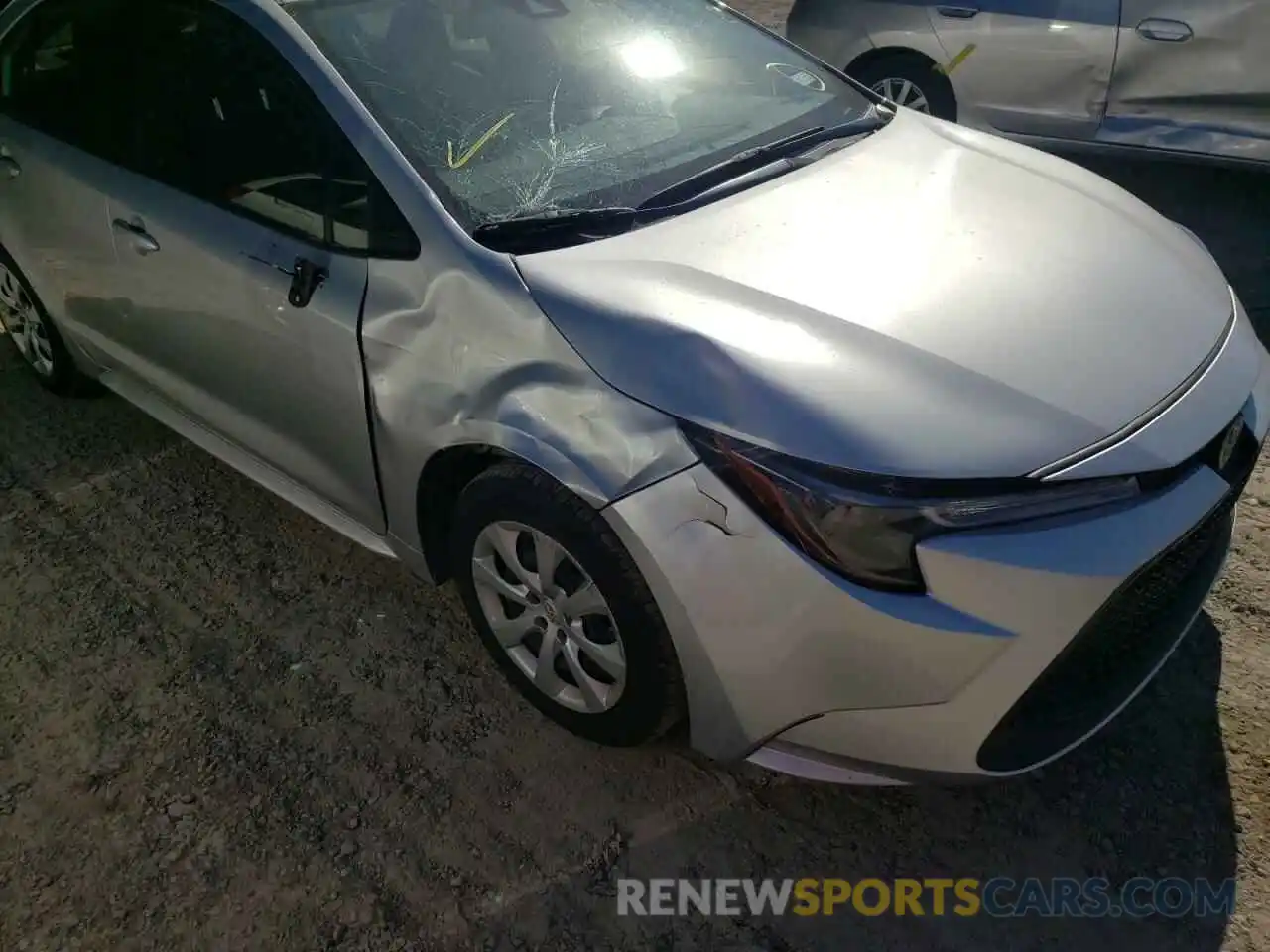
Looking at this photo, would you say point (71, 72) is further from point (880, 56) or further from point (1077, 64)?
point (1077, 64)

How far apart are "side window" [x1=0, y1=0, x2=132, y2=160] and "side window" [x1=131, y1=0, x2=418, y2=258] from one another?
139 millimetres

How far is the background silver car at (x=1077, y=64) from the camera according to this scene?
14.5 ft

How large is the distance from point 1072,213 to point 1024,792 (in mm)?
1353

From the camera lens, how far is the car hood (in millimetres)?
1858

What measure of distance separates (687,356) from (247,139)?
138 centimetres

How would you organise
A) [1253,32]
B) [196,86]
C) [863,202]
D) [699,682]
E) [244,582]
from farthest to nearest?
[1253,32], [244,582], [196,86], [863,202], [699,682]

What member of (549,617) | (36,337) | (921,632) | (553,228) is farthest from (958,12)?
(36,337)

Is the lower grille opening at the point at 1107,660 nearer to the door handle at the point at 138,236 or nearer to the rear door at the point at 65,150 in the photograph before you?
the door handle at the point at 138,236

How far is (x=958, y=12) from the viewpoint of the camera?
193 inches

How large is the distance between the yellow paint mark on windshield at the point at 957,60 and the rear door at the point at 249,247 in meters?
3.57

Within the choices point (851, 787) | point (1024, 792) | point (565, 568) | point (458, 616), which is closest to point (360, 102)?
point (565, 568)

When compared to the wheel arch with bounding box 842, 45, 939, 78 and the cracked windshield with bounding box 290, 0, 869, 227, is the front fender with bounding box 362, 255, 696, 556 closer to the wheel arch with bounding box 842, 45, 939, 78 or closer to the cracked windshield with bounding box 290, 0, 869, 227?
the cracked windshield with bounding box 290, 0, 869, 227

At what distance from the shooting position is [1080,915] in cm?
209

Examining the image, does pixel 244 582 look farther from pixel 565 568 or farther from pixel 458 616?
pixel 565 568
